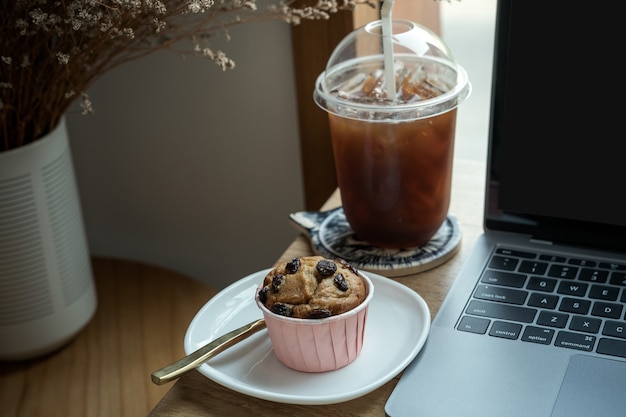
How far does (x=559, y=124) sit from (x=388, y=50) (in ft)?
0.60

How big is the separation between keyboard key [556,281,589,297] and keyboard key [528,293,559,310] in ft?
0.05

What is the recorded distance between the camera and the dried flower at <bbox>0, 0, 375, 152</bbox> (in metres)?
0.74

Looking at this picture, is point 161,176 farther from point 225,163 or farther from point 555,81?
point 555,81

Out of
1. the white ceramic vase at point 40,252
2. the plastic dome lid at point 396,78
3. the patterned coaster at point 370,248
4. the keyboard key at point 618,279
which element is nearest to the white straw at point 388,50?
the plastic dome lid at point 396,78

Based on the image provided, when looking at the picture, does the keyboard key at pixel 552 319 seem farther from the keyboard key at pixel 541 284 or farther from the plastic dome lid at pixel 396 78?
the plastic dome lid at pixel 396 78

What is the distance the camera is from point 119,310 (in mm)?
1136

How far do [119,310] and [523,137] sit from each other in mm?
623

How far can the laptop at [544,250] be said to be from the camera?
25.6 inches

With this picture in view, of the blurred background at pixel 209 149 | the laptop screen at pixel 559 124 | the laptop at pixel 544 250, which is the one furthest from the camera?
the blurred background at pixel 209 149

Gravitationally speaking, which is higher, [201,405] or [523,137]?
[523,137]

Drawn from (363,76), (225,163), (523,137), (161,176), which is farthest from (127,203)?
(523,137)

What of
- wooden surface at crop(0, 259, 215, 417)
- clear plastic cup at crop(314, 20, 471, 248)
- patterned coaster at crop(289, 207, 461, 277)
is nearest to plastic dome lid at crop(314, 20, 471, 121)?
clear plastic cup at crop(314, 20, 471, 248)

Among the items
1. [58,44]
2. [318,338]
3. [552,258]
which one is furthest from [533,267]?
[58,44]

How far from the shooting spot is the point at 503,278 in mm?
795
